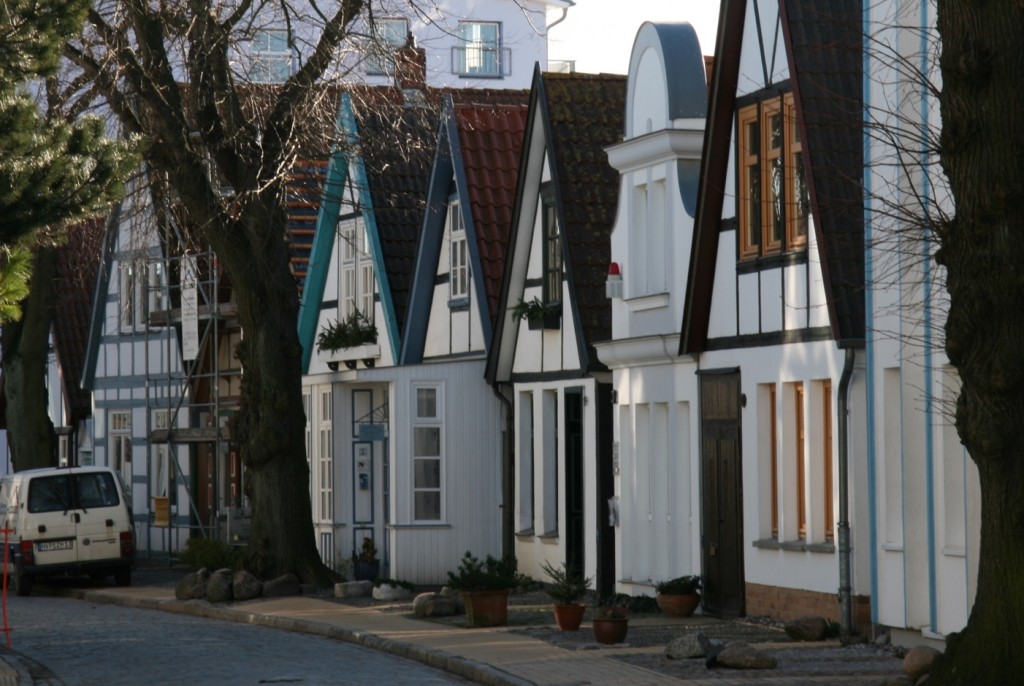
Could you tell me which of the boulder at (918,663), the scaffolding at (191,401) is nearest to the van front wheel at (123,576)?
the scaffolding at (191,401)

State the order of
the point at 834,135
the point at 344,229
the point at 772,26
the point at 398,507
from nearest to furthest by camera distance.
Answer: the point at 834,135 → the point at 772,26 → the point at 398,507 → the point at 344,229

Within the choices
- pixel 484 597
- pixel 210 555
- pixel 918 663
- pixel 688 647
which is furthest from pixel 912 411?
pixel 210 555

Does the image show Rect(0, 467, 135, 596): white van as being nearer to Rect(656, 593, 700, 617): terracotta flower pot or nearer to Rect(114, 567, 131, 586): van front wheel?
Rect(114, 567, 131, 586): van front wheel

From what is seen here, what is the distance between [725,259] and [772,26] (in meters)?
2.61

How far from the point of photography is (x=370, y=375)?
94.0ft

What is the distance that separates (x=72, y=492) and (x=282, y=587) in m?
5.73

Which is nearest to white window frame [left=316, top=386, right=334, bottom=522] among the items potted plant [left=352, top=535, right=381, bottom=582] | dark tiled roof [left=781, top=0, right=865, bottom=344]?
potted plant [left=352, top=535, right=381, bottom=582]

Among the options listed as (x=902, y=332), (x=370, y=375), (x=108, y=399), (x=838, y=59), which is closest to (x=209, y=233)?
(x=370, y=375)

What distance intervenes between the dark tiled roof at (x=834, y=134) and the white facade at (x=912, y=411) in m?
0.82

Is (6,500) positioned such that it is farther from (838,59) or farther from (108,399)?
(838,59)

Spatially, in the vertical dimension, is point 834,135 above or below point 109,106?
below

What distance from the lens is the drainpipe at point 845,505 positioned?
17500mm

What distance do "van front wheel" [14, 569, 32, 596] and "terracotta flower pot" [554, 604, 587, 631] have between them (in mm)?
12739

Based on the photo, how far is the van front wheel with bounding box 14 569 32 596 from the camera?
29266 millimetres
